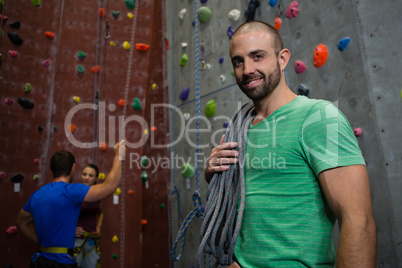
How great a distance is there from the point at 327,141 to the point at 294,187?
0.51 feet

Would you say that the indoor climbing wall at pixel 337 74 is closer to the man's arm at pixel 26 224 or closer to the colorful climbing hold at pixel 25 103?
the man's arm at pixel 26 224

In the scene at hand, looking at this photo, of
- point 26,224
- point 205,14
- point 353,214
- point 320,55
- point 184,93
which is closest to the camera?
point 353,214

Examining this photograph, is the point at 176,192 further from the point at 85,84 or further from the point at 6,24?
the point at 6,24

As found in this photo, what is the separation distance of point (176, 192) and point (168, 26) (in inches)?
70.2

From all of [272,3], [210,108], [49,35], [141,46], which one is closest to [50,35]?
[49,35]

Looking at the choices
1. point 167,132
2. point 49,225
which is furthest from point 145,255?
point 49,225

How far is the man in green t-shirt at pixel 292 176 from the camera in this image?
73 centimetres

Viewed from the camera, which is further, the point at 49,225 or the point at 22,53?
the point at 22,53

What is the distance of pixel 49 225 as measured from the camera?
1895 mm

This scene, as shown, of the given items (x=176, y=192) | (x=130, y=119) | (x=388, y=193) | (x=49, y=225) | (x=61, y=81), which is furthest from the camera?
(x=130, y=119)

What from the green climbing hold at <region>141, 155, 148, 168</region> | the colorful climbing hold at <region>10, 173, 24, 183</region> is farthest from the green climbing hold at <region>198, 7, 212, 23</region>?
the colorful climbing hold at <region>10, 173, 24, 183</region>

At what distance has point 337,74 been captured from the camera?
1657 mm

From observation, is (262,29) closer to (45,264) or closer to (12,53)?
(45,264)

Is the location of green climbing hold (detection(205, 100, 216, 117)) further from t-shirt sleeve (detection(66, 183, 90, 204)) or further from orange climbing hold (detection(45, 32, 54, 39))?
orange climbing hold (detection(45, 32, 54, 39))
